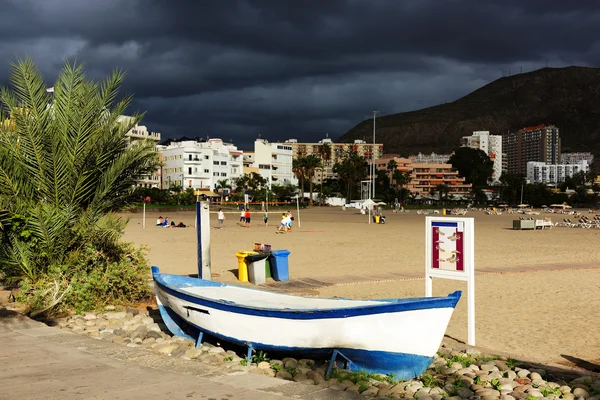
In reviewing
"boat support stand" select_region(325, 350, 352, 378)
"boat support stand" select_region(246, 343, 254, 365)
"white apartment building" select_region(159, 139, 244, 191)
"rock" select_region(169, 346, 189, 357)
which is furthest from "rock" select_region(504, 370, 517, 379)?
"white apartment building" select_region(159, 139, 244, 191)

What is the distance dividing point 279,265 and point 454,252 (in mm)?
6760

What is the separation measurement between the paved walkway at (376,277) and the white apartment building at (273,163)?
380 feet

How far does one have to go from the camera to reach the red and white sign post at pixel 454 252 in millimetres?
8172

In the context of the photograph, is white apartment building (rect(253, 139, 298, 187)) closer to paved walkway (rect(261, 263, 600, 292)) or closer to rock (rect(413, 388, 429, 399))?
paved walkway (rect(261, 263, 600, 292))

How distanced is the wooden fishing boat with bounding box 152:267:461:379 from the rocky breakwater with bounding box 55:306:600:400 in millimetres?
218

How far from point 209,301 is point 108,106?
521 cm

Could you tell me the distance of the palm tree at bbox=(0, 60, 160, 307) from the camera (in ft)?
34.0

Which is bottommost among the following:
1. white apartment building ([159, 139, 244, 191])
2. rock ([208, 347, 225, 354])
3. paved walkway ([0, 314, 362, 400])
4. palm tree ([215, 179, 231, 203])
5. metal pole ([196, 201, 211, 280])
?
rock ([208, 347, 225, 354])

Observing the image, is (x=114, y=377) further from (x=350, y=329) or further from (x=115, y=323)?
(x=115, y=323)

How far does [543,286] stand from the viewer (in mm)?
14398

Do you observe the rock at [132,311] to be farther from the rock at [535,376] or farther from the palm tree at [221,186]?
the palm tree at [221,186]

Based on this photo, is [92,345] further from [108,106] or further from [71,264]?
[108,106]

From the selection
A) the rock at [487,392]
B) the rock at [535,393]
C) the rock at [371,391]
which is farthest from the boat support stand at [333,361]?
the rock at [535,393]

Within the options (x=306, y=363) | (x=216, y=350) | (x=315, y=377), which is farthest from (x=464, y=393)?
(x=216, y=350)
